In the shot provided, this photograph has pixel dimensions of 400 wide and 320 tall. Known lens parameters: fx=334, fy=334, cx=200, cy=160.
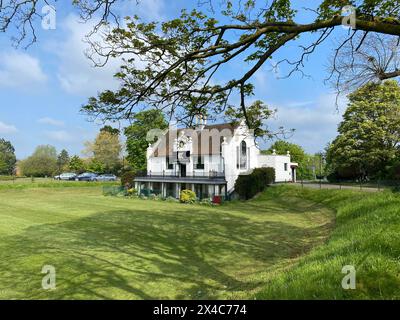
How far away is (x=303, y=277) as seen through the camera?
6758 millimetres

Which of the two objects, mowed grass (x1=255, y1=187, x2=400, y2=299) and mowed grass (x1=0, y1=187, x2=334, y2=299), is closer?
mowed grass (x1=255, y1=187, x2=400, y2=299)

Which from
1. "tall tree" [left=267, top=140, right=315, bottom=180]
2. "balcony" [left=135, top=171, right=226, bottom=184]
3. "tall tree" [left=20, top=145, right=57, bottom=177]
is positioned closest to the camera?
"balcony" [left=135, top=171, right=226, bottom=184]

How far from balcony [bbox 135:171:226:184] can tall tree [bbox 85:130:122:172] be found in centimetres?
3533

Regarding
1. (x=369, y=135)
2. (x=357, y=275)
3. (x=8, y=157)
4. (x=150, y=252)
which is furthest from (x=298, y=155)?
(x=8, y=157)

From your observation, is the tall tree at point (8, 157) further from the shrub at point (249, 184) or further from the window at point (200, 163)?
the shrub at point (249, 184)

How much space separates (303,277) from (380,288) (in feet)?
4.96

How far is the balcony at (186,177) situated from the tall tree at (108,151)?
35.3m

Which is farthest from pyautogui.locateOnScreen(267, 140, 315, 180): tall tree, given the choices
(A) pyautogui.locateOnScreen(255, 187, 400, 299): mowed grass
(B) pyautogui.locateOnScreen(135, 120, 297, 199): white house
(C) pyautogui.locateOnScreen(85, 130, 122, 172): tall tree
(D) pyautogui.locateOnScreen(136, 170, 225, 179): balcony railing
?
(A) pyautogui.locateOnScreen(255, 187, 400, 299): mowed grass

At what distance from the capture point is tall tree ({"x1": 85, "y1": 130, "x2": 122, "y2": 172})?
79438 mm

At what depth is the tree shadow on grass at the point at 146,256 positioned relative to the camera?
29.7ft

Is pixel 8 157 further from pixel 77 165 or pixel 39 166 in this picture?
pixel 77 165

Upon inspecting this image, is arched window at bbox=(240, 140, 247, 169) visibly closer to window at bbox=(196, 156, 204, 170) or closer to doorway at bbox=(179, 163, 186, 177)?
window at bbox=(196, 156, 204, 170)

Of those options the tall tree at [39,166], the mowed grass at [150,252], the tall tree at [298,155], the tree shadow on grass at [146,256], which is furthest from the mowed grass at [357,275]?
the tall tree at [39,166]

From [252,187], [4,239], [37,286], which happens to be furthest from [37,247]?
[252,187]
